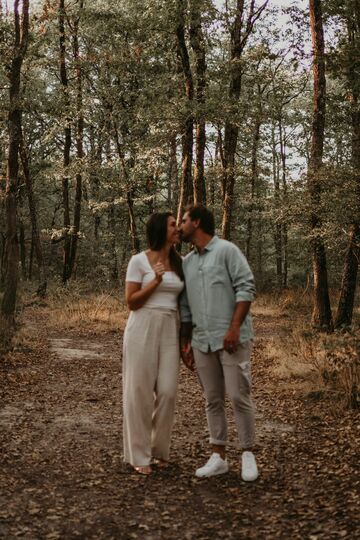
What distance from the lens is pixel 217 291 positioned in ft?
14.4

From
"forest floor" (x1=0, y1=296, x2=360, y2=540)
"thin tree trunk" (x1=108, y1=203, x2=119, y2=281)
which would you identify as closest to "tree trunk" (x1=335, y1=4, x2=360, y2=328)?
"forest floor" (x1=0, y1=296, x2=360, y2=540)

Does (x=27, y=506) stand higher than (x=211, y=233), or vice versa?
(x=211, y=233)

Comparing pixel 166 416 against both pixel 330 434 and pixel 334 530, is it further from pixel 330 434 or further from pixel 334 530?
pixel 330 434

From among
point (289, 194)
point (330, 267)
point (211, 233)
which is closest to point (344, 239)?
point (289, 194)

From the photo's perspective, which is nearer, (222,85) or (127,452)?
(127,452)

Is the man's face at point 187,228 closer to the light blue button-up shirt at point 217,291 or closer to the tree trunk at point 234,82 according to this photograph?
the light blue button-up shirt at point 217,291

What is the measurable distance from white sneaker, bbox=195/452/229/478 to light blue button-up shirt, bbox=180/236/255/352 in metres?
0.94

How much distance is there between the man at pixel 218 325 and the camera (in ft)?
14.2

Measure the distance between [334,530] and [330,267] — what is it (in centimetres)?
2278

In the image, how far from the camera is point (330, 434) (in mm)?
5859

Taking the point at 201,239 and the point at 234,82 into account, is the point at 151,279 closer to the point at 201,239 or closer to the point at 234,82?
the point at 201,239

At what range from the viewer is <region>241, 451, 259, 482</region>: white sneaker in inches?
177

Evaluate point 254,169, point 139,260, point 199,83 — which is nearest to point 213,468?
point 139,260

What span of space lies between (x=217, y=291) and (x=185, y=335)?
539mm
